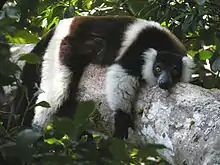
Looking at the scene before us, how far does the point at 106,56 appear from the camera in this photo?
4.43m

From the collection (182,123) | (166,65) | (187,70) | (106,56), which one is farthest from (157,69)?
(182,123)

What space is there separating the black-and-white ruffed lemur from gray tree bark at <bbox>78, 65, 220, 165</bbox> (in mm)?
624

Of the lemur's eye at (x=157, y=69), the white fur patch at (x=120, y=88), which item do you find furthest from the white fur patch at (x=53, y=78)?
the lemur's eye at (x=157, y=69)

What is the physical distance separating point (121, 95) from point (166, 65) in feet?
2.17

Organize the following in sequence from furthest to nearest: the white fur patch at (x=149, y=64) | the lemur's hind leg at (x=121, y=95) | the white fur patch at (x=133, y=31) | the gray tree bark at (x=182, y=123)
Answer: the white fur patch at (x=133, y=31) → the white fur patch at (x=149, y=64) → the lemur's hind leg at (x=121, y=95) → the gray tree bark at (x=182, y=123)

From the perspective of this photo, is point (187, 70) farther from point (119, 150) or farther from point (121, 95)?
point (119, 150)

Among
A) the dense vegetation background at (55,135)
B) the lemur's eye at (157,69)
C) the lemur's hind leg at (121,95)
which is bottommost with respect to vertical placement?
the lemur's hind leg at (121,95)

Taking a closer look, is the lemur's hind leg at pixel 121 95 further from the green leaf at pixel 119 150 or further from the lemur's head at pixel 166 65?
the green leaf at pixel 119 150

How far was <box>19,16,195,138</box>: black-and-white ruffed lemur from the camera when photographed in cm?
422

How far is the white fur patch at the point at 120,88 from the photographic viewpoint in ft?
12.7

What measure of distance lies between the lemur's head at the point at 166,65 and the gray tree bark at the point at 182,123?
2.06ft

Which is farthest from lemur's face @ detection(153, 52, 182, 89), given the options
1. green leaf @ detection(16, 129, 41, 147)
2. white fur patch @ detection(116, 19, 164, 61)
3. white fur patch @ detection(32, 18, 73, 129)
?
green leaf @ detection(16, 129, 41, 147)

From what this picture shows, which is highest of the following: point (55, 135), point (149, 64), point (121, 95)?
point (55, 135)

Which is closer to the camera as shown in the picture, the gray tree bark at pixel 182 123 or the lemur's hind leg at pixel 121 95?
the gray tree bark at pixel 182 123
